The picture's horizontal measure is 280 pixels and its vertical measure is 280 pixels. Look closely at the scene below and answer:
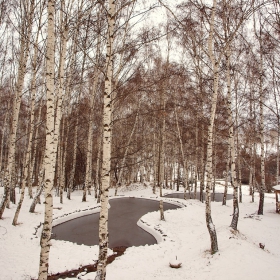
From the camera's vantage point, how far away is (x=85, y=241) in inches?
365

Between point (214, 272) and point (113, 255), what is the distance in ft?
11.2

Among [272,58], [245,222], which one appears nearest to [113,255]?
[245,222]

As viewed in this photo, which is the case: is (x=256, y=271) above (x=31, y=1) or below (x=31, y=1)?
below

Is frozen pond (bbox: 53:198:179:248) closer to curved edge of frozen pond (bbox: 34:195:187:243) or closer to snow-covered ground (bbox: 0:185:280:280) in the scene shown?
curved edge of frozen pond (bbox: 34:195:187:243)

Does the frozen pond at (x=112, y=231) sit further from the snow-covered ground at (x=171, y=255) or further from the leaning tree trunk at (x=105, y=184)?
the leaning tree trunk at (x=105, y=184)

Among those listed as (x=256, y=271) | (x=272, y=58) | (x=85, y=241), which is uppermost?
(x=272, y=58)

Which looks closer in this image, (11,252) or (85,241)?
(11,252)

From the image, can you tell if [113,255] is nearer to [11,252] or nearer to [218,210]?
[11,252]

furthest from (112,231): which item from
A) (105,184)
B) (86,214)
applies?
(105,184)

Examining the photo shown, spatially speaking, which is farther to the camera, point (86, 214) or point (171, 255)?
point (86, 214)

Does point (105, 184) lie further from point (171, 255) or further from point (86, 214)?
point (86, 214)

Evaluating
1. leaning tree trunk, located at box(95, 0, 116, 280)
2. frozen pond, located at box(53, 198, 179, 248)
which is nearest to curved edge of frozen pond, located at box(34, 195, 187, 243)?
frozen pond, located at box(53, 198, 179, 248)

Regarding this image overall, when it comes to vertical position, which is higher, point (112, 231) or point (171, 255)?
point (171, 255)

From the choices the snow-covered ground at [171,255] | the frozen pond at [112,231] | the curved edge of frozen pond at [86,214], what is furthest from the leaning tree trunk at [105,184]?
the curved edge of frozen pond at [86,214]
